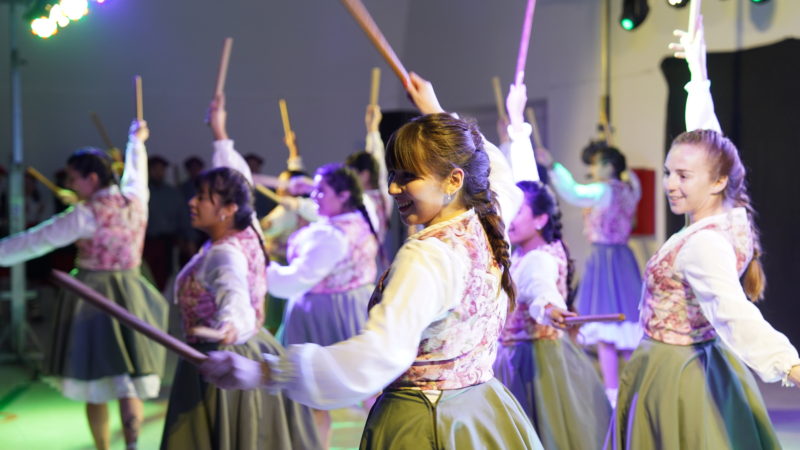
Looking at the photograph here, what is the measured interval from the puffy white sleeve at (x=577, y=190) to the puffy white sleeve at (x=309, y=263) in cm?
180

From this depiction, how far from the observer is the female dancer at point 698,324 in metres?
2.19

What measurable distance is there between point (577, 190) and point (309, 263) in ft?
7.08

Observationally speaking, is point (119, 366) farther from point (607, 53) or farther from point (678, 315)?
point (607, 53)

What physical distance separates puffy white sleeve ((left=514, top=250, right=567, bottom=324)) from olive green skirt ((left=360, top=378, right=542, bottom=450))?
3.20ft

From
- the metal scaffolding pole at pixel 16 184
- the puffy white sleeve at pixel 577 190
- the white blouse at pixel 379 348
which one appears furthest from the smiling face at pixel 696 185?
the metal scaffolding pole at pixel 16 184

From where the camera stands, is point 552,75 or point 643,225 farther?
point 552,75

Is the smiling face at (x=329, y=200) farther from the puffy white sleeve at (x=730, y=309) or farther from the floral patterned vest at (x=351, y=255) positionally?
the puffy white sleeve at (x=730, y=309)

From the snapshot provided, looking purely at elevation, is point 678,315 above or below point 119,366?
above

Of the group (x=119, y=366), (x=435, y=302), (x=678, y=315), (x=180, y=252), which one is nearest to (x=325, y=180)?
(x=119, y=366)

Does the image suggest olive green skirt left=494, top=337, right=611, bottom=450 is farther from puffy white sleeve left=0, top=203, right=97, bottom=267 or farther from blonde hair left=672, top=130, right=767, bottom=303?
puffy white sleeve left=0, top=203, right=97, bottom=267

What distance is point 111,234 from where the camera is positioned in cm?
380

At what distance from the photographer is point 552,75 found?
7066mm

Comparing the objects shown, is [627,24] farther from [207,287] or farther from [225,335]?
[225,335]

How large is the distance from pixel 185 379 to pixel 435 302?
4.39ft
